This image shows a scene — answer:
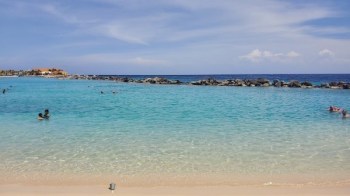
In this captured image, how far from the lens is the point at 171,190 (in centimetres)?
885

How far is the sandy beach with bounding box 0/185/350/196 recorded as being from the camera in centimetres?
856

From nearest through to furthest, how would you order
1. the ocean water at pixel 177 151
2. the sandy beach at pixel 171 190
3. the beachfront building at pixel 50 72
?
the sandy beach at pixel 171 190 < the ocean water at pixel 177 151 < the beachfront building at pixel 50 72

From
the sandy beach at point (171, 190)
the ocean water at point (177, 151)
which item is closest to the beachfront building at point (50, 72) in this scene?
the ocean water at point (177, 151)

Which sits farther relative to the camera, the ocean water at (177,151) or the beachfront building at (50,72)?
the beachfront building at (50,72)

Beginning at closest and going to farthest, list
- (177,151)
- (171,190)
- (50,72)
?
(171,190), (177,151), (50,72)

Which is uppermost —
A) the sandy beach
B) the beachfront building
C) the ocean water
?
the beachfront building

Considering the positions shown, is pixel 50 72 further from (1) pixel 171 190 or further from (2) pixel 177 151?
(1) pixel 171 190

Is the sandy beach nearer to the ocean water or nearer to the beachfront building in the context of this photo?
the ocean water

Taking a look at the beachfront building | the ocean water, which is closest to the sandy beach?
the ocean water

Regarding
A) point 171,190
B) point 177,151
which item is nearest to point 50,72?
point 177,151

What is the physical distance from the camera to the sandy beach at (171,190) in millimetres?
8559

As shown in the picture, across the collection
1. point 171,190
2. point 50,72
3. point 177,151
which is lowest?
point 171,190

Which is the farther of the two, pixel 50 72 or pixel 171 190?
pixel 50 72

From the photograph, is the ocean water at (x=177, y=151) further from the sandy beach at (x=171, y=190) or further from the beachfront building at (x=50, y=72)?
the beachfront building at (x=50, y=72)
